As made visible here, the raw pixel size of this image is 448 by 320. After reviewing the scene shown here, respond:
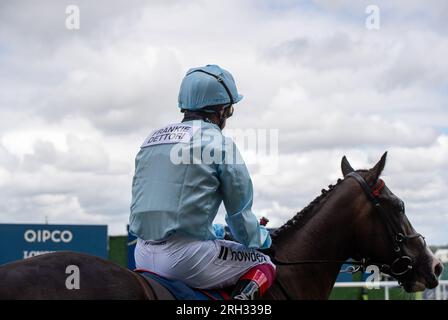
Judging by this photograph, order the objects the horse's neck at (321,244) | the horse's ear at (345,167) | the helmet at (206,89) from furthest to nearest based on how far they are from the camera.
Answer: the horse's ear at (345,167) → the horse's neck at (321,244) → the helmet at (206,89)

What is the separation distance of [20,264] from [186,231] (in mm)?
942

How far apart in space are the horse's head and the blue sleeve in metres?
1.23

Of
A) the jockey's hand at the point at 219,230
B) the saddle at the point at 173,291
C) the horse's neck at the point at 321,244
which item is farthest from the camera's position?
the horse's neck at the point at 321,244

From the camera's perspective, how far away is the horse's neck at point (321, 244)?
498 centimetres

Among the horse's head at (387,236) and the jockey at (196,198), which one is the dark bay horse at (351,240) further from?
the jockey at (196,198)

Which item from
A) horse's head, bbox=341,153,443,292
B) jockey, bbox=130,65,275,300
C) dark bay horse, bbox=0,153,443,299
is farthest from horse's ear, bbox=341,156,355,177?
jockey, bbox=130,65,275,300

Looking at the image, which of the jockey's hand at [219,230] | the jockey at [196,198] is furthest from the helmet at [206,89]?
the jockey's hand at [219,230]

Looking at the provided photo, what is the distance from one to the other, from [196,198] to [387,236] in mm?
1837

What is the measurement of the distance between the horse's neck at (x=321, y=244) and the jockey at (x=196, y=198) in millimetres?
807

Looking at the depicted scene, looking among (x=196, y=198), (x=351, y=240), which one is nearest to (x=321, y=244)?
(x=351, y=240)

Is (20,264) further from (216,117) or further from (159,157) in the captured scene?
(216,117)

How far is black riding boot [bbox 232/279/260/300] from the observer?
13.3ft

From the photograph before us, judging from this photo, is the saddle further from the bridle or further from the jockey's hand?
the bridle
